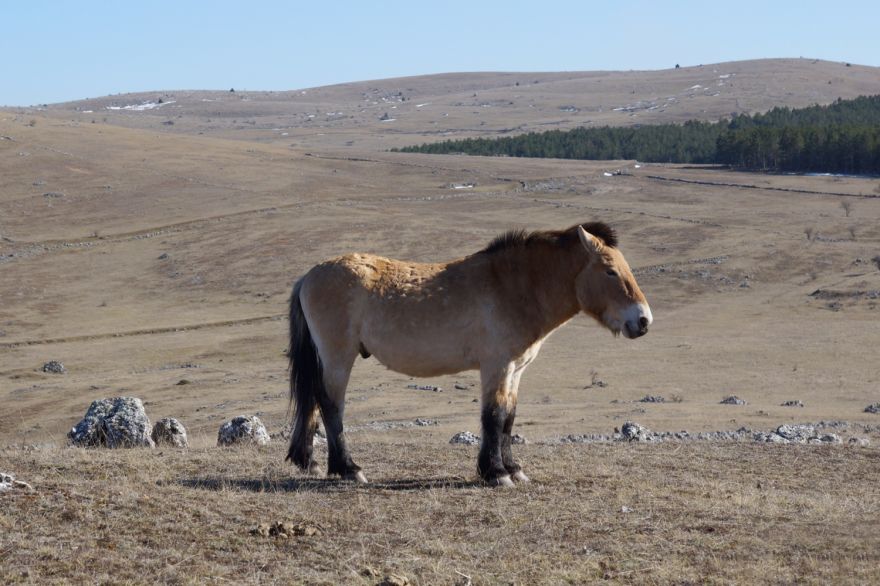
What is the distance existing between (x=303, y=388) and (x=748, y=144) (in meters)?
87.2

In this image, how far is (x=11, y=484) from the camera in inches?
360

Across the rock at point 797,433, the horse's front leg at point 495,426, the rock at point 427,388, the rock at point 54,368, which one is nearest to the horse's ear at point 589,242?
the horse's front leg at point 495,426

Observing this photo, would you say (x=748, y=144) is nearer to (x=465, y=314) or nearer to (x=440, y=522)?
(x=465, y=314)

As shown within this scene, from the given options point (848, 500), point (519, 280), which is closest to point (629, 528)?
point (848, 500)

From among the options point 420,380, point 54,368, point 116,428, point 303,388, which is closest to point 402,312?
point 303,388

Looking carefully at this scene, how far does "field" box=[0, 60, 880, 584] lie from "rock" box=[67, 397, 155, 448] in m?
1.01

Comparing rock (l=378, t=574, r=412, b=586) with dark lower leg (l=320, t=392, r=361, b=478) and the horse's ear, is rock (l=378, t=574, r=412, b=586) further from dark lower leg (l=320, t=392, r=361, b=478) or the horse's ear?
the horse's ear

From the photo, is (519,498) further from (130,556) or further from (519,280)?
(130,556)

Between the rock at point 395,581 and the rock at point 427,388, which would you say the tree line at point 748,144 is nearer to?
the rock at point 427,388

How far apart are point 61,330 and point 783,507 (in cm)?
3798

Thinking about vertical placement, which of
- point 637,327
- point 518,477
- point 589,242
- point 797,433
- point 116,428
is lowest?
point 797,433

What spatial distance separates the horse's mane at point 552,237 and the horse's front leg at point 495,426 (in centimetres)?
134

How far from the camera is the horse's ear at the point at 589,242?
434 inches

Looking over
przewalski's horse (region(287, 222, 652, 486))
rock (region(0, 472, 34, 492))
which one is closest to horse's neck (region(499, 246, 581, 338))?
przewalski's horse (region(287, 222, 652, 486))
